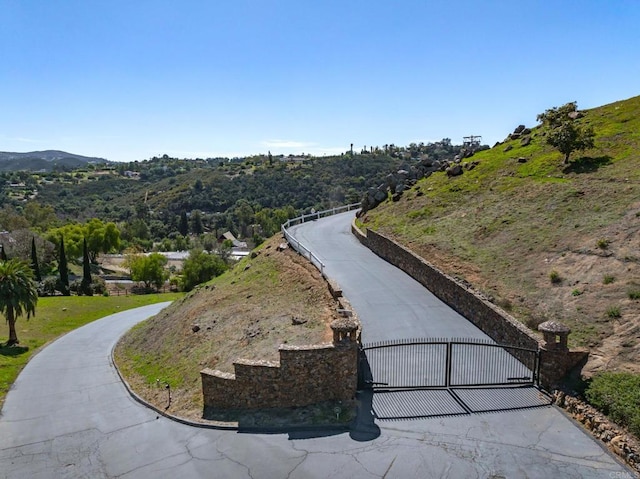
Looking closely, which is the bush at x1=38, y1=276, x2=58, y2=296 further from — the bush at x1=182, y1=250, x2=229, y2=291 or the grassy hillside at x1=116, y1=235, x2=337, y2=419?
the grassy hillside at x1=116, y1=235, x2=337, y2=419

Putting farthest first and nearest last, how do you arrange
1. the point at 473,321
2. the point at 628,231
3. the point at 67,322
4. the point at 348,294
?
the point at 67,322, the point at 348,294, the point at 628,231, the point at 473,321

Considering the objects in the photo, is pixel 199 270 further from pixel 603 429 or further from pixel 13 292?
pixel 603 429

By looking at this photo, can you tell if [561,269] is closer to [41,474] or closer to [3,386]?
[41,474]

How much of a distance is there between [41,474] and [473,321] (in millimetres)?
14490

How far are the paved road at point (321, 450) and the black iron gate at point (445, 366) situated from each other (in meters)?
1.30

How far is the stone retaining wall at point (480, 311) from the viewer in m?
12.8

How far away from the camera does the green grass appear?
1030 inches

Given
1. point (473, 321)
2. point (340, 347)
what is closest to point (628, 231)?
point (473, 321)

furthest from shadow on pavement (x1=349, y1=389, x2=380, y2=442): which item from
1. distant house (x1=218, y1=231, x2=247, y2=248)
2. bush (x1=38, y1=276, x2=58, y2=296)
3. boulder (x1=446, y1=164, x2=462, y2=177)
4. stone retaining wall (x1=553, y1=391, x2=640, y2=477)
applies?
distant house (x1=218, y1=231, x2=247, y2=248)

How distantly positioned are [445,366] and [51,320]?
3542 cm

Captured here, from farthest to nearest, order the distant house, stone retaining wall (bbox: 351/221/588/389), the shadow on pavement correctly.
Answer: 1. the distant house
2. stone retaining wall (bbox: 351/221/588/389)
3. the shadow on pavement

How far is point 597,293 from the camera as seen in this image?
1593cm

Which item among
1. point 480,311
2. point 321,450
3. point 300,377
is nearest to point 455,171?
point 480,311

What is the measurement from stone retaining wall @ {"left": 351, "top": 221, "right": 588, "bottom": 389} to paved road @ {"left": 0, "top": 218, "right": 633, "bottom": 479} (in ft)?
4.32
